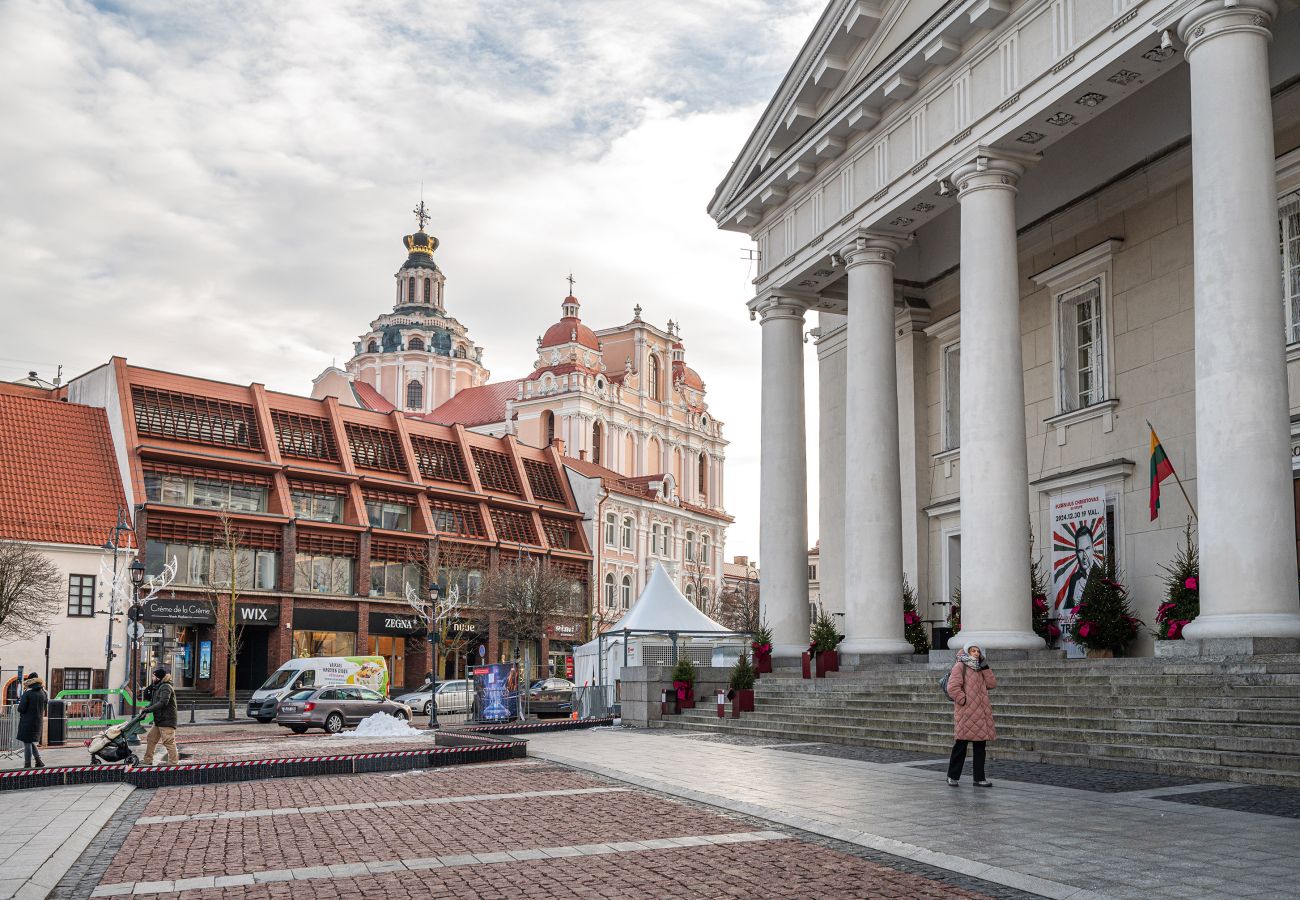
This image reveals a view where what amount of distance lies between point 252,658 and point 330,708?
80.4 ft

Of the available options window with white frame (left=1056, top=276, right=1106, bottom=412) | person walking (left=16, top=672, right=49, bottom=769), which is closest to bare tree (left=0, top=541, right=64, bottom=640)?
person walking (left=16, top=672, right=49, bottom=769)

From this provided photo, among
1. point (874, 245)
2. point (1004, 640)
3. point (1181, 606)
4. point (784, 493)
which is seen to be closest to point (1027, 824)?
point (1181, 606)

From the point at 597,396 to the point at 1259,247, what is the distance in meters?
80.8

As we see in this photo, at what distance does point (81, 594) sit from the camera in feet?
164

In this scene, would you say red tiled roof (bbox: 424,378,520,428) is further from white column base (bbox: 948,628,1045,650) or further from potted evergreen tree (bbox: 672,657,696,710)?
white column base (bbox: 948,628,1045,650)

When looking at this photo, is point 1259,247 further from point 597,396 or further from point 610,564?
point 597,396

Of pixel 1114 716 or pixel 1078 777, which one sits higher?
pixel 1114 716

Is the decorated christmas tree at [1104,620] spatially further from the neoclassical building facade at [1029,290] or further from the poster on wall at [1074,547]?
the poster on wall at [1074,547]

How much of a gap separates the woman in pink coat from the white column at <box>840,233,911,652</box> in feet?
32.4

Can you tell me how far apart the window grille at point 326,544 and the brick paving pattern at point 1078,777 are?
48131mm

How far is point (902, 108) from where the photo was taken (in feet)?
74.1

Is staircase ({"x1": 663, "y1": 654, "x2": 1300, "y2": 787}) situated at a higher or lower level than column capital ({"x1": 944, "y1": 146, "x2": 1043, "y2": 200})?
lower

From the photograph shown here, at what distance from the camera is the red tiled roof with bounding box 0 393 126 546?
50.2 m

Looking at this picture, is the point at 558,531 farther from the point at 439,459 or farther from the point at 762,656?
the point at 762,656
